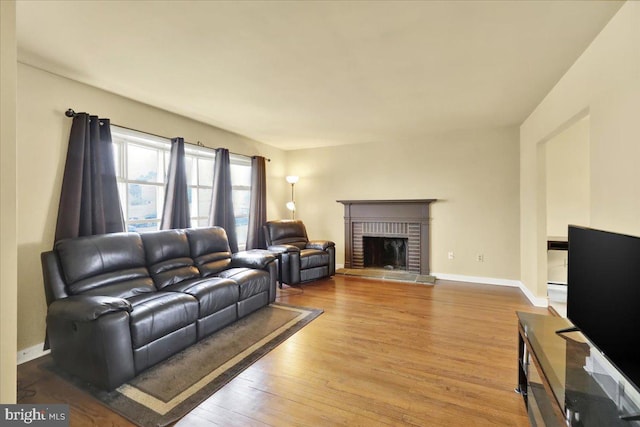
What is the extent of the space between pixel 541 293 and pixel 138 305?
14.7ft

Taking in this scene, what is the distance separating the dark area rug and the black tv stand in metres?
1.95

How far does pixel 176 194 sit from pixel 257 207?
5.35ft

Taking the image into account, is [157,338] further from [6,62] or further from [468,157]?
[468,157]

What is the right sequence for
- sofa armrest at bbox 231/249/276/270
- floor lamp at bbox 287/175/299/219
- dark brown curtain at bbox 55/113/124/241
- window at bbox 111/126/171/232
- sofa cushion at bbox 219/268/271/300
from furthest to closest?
floor lamp at bbox 287/175/299/219
sofa armrest at bbox 231/249/276/270
window at bbox 111/126/171/232
sofa cushion at bbox 219/268/271/300
dark brown curtain at bbox 55/113/124/241

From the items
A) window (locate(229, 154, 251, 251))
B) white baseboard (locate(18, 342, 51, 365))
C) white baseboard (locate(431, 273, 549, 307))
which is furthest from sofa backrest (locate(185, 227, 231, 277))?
white baseboard (locate(431, 273, 549, 307))

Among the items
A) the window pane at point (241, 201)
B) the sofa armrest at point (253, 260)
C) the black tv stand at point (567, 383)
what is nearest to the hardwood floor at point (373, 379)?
the black tv stand at point (567, 383)

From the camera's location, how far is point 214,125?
4375mm

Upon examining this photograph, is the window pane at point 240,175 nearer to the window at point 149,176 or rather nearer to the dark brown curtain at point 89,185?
the window at point 149,176

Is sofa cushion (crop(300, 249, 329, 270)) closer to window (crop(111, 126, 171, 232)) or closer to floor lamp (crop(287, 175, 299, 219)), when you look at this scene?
floor lamp (crop(287, 175, 299, 219))

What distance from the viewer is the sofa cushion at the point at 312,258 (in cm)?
464

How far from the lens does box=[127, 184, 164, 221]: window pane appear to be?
11.1ft

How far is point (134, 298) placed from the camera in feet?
7.94

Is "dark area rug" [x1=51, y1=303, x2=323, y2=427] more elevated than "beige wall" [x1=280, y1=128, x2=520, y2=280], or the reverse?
"beige wall" [x1=280, y1=128, x2=520, y2=280]

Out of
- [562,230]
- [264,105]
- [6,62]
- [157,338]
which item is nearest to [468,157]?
[562,230]
